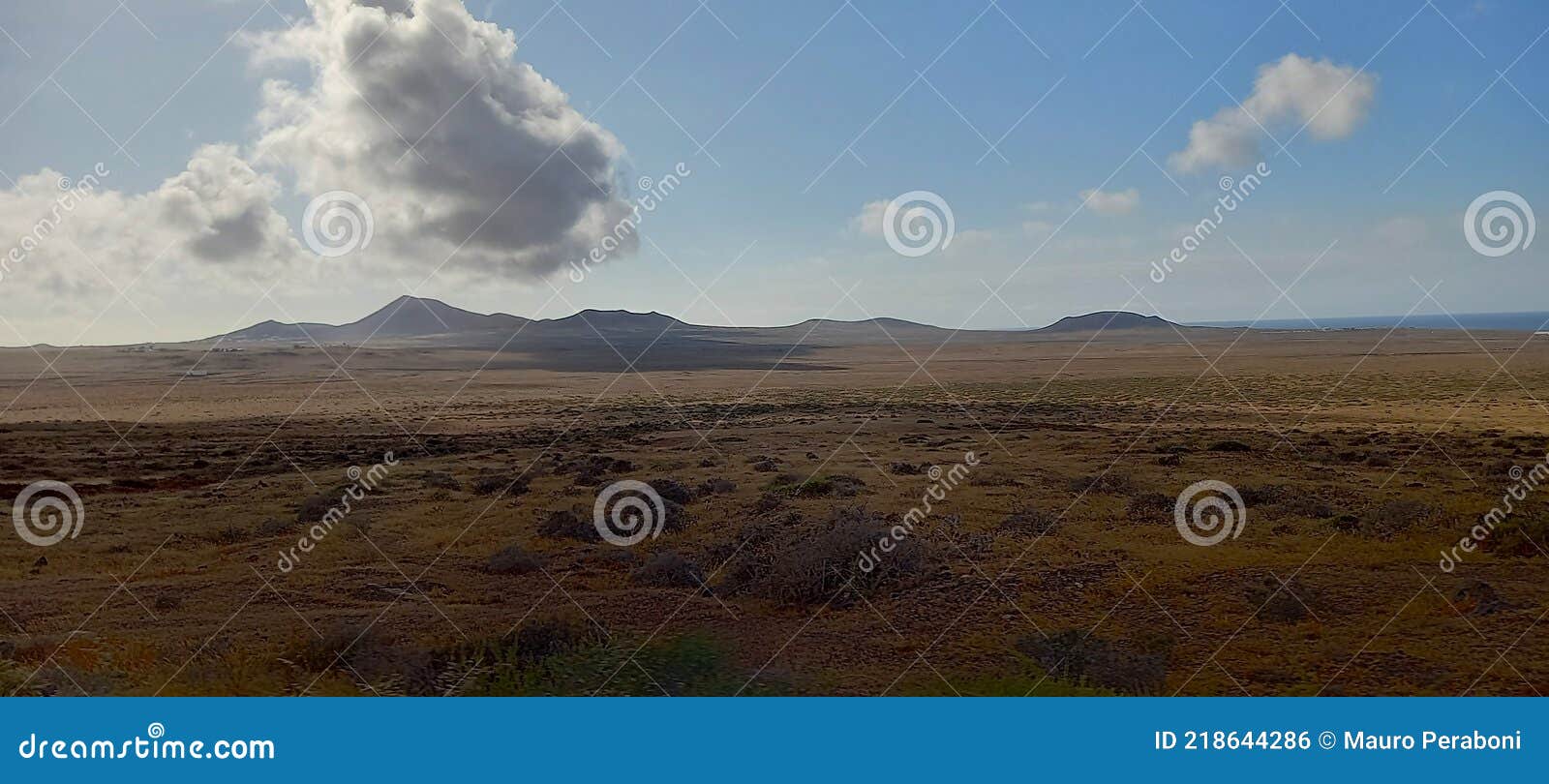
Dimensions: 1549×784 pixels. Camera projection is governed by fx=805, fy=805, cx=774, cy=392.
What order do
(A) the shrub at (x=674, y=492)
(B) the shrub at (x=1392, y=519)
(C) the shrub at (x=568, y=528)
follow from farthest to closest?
(A) the shrub at (x=674, y=492) → (C) the shrub at (x=568, y=528) → (B) the shrub at (x=1392, y=519)

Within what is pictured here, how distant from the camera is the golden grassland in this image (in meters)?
8.51

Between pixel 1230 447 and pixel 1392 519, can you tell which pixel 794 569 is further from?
pixel 1230 447

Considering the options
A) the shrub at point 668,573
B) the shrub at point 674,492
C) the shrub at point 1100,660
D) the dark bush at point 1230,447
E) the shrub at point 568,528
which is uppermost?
the dark bush at point 1230,447

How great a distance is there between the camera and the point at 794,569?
37.2ft

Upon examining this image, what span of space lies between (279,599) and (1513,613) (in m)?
16.1

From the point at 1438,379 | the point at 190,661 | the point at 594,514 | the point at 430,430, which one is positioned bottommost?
the point at 190,661

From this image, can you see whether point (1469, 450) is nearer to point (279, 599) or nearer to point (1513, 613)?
point (1513, 613)

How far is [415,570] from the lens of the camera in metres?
13.1

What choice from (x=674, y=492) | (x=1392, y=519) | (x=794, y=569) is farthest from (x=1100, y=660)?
(x=674, y=492)

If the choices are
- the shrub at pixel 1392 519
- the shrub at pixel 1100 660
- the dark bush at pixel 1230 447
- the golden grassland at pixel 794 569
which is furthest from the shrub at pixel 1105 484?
the shrub at pixel 1100 660

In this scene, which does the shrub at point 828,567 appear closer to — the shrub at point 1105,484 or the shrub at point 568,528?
the shrub at point 568,528

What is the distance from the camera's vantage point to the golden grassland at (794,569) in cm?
851

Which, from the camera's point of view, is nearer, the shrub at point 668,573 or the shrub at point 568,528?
the shrub at point 668,573

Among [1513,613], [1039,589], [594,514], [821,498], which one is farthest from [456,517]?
[1513,613]
